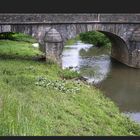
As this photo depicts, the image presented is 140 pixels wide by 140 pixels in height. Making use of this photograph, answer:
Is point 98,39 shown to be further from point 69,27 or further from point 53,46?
point 53,46

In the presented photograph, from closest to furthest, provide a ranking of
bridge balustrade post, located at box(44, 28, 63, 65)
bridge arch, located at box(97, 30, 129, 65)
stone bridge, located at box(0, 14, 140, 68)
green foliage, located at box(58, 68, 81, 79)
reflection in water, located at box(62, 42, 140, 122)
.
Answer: reflection in water, located at box(62, 42, 140, 122) → green foliage, located at box(58, 68, 81, 79) → stone bridge, located at box(0, 14, 140, 68) → bridge balustrade post, located at box(44, 28, 63, 65) → bridge arch, located at box(97, 30, 129, 65)

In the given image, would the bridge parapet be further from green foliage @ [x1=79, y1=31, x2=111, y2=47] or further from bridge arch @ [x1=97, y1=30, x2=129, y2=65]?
green foliage @ [x1=79, y1=31, x2=111, y2=47]

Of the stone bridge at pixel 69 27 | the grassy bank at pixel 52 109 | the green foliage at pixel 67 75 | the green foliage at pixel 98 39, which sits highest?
the stone bridge at pixel 69 27

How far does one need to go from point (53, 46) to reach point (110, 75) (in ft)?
13.2

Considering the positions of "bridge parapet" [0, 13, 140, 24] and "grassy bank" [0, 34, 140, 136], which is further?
"bridge parapet" [0, 13, 140, 24]

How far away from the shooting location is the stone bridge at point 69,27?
71.8 feet

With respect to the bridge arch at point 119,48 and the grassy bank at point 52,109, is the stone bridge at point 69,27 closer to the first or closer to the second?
the bridge arch at point 119,48

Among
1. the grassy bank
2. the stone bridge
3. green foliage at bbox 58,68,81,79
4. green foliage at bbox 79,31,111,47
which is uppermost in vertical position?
the stone bridge

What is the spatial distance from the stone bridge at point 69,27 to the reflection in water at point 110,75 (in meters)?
1.73

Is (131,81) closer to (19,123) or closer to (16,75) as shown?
(16,75)

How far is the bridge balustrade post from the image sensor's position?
22.1 metres

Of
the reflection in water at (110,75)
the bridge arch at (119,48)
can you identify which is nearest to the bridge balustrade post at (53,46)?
the reflection in water at (110,75)

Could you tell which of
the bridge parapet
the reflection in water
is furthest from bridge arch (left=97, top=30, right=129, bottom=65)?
the bridge parapet

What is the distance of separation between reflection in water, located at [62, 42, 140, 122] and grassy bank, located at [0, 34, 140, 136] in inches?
59.3
